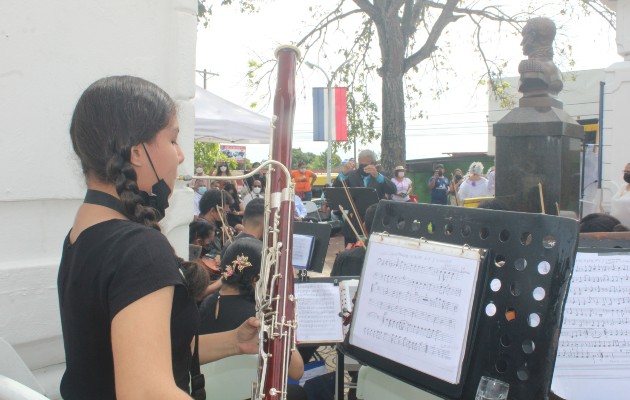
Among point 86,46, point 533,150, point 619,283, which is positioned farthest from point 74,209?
point 533,150

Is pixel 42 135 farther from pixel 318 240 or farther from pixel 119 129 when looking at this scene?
pixel 318 240

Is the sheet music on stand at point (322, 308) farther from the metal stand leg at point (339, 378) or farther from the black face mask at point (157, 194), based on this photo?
the black face mask at point (157, 194)

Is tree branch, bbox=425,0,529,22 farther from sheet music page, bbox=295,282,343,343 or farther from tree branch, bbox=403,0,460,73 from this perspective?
sheet music page, bbox=295,282,343,343

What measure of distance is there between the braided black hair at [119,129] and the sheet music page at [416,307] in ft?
2.31

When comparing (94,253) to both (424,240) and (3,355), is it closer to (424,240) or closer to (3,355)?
(3,355)

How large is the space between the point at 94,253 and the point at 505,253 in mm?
1022

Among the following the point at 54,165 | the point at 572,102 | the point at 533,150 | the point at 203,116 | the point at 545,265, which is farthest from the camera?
the point at 572,102

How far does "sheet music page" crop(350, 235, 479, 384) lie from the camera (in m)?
1.48

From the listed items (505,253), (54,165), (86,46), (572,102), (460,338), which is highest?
(572,102)

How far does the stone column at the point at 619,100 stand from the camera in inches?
308

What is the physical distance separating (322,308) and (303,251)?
2.93ft

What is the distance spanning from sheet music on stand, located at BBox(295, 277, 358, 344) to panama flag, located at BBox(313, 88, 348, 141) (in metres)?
7.57

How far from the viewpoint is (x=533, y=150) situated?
5.38 meters

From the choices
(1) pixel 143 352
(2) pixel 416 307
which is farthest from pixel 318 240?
(1) pixel 143 352
